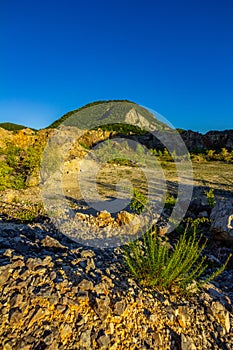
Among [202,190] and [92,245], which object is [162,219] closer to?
[92,245]

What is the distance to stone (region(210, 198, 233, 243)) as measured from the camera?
168 inches

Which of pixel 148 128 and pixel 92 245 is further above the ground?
pixel 148 128

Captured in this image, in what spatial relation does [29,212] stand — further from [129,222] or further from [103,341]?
[103,341]

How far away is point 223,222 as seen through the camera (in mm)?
4410

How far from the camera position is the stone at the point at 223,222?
14.0 ft

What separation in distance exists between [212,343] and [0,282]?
85.2 inches

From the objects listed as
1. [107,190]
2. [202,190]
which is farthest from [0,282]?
[202,190]

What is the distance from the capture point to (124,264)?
124 inches

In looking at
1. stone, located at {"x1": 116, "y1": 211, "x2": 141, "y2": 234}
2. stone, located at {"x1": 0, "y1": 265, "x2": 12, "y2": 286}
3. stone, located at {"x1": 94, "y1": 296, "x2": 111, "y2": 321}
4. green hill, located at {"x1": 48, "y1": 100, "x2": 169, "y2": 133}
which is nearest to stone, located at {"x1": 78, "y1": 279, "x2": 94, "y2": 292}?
stone, located at {"x1": 94, "y1": 296, "x2": 111, "y2": 321}

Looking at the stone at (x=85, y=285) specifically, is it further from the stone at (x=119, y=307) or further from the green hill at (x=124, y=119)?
the green hill at (x=124, y=119)

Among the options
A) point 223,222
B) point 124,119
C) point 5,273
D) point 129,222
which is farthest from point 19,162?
point 124,119

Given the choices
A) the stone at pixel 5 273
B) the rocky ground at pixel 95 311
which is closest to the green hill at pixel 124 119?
the rocky ground at pixel 95 311

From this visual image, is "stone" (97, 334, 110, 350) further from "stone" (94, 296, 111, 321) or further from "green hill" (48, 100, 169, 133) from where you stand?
"green hill" (48, 100, 169, 133)

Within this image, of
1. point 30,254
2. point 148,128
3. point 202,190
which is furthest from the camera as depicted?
point 148,128
